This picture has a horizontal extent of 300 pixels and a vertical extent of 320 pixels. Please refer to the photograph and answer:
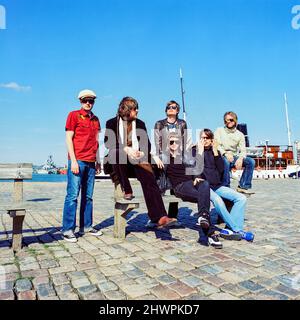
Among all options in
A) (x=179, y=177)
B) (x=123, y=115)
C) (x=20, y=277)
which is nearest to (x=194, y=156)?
(x=179, y=177)

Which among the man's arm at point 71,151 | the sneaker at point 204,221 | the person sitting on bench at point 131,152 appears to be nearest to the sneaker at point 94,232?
the person sitting on bench at point 131,152

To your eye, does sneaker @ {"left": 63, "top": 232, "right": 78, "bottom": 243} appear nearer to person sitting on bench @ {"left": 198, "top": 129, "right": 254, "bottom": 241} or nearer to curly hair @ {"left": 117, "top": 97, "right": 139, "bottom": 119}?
curly hair @ {"left": 117, "top": 97, "right": 139, "bottom": 119}

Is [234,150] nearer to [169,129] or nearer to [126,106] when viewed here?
[169,129]

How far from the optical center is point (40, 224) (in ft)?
18.5

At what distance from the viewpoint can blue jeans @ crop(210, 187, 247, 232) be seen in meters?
4.40

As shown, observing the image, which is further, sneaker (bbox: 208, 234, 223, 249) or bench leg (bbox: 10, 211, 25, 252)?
sneaker (bbox: 208, 234, 223, 249)

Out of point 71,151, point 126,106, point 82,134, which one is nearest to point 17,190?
point 71,151

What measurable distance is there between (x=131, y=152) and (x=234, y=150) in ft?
8.30

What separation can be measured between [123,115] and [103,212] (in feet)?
12.0

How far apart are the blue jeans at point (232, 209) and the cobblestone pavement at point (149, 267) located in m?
0.29

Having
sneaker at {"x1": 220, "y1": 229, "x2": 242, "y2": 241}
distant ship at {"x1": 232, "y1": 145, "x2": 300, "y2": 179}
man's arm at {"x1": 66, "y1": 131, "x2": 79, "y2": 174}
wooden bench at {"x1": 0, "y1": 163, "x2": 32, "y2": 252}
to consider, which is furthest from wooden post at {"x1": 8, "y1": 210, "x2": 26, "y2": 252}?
distant ship at {"x1": 232, "y1": 145, "x2": 300, "y2": 179}

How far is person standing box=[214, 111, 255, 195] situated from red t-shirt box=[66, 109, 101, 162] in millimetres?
2407

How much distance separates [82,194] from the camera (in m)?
4.70
